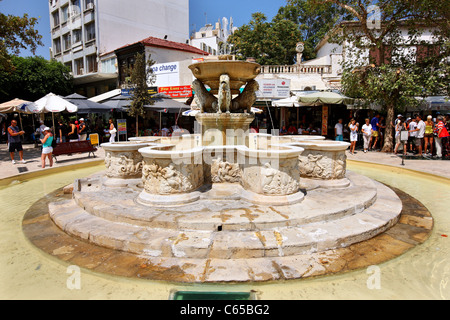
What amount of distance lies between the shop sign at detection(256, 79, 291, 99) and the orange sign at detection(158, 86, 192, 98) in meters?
5.14

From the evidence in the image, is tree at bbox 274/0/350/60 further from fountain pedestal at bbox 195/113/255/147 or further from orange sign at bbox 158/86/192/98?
fountain pedestal at bbox 195/113/255/147

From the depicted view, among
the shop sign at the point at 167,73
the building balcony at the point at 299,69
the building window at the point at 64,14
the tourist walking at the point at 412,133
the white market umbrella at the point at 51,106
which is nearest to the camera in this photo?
the tourist walking at the point at 412,133

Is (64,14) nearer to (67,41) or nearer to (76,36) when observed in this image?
(67,41)

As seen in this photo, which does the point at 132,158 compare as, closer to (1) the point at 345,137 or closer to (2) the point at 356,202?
(2) the point at 356,202

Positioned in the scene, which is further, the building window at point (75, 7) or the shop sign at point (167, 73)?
the building window at point (75, 7)

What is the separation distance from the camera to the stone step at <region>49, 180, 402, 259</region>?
320 cm

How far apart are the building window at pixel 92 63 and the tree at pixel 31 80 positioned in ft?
10.1

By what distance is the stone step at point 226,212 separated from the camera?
3.68 m

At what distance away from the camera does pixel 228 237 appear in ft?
11.2

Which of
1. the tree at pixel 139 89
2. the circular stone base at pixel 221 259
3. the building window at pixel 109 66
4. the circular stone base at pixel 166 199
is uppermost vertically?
the building window at pixel 109 66

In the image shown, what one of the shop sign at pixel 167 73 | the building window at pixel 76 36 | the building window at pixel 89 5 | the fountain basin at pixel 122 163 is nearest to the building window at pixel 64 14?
the building window at pixel 76 36

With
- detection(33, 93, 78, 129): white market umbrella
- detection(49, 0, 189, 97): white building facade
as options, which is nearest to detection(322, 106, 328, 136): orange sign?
detection(33, 93, 78, 129): white market umbrella

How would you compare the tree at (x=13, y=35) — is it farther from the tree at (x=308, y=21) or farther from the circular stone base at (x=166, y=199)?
the tree at (x=308, y=21)

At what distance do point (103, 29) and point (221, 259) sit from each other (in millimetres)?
27260
